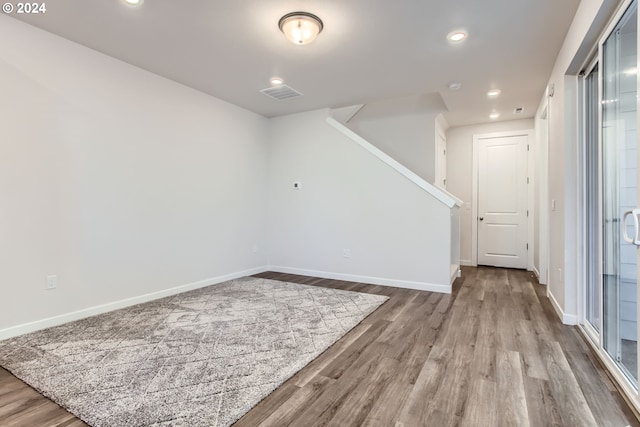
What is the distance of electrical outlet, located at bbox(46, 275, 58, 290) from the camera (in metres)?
2.85

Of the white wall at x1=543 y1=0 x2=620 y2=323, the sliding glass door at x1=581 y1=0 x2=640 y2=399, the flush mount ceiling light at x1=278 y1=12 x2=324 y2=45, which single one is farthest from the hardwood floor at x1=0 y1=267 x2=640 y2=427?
the flush mount ceiling light at x1=278 y1=12 x2=324 y2=45

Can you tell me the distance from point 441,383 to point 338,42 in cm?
291

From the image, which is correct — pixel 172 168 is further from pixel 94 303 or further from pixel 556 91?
pixel 556 91

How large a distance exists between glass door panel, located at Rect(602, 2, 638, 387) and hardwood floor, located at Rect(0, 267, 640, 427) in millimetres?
308

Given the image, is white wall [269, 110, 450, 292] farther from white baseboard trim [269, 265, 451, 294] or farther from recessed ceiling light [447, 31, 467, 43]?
recessed ceiling light [447, 31, 467, 43]

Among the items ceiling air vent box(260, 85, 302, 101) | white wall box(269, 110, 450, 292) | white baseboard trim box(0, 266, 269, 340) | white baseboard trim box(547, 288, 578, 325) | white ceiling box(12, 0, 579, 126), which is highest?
ceiling air vent box(260, 85, 302, 101)

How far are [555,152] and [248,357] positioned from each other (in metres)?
3.53

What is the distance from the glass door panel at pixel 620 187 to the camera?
1.84 m

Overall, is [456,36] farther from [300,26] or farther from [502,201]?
[502,201]

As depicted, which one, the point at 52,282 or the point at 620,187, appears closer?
the point at 620,187

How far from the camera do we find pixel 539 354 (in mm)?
2322

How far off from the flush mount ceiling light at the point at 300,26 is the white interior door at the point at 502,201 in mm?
4419

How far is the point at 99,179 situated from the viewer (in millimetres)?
3201

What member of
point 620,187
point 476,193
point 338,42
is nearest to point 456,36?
point 338,42
